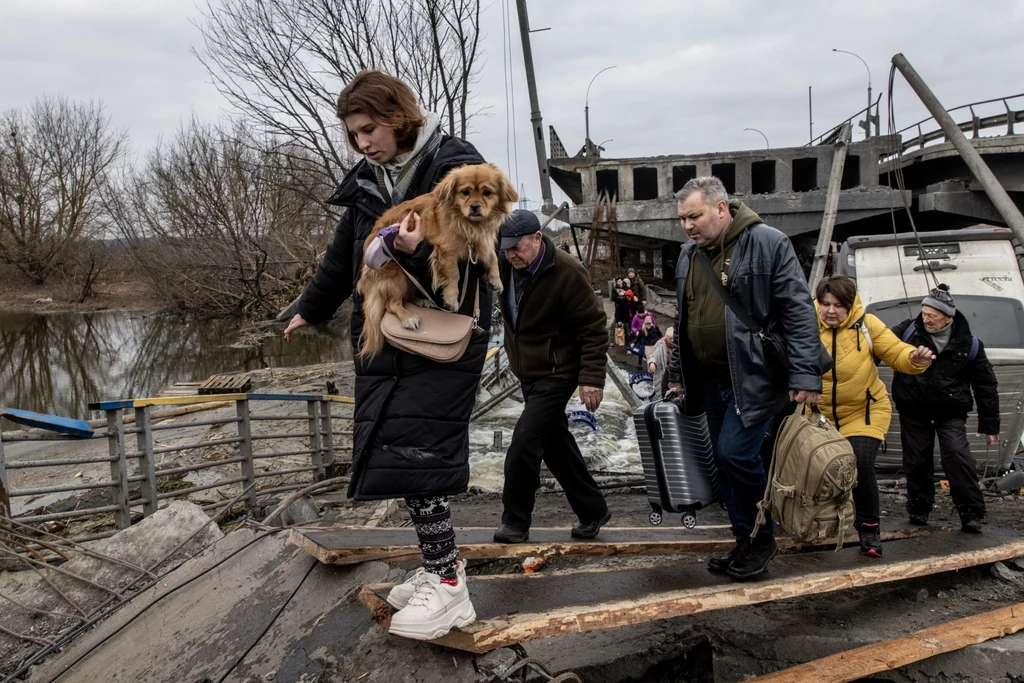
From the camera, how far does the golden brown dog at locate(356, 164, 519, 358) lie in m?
2.16

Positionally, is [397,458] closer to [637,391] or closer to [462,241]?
[462,241]

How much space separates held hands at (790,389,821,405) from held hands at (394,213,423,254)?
195 cm

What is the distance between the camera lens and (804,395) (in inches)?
121

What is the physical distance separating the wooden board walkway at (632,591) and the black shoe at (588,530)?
0.44 m

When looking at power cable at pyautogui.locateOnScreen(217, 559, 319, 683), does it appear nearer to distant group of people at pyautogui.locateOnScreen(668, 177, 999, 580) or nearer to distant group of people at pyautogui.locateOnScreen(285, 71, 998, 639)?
distant group of people at pyautogui.locateOnScreen(285, 71, 998, 639)

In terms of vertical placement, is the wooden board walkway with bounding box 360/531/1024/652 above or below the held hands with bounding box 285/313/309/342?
below

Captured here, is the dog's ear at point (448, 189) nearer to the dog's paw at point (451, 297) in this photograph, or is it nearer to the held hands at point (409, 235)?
the held hands at point (409, 235)

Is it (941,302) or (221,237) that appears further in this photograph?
(221,237)

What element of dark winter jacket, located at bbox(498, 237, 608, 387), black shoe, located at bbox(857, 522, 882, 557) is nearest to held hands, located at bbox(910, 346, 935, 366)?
black shoe, located at bbox(857, 522, 882, 557)

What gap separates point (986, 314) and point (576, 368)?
5930mm

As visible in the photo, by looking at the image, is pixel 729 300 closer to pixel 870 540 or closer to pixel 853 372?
pixel 853 372

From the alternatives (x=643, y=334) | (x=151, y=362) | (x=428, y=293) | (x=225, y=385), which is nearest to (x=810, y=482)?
(x=428, y=293)

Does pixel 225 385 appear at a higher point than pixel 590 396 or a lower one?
lower

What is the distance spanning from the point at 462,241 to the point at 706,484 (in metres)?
2.16
